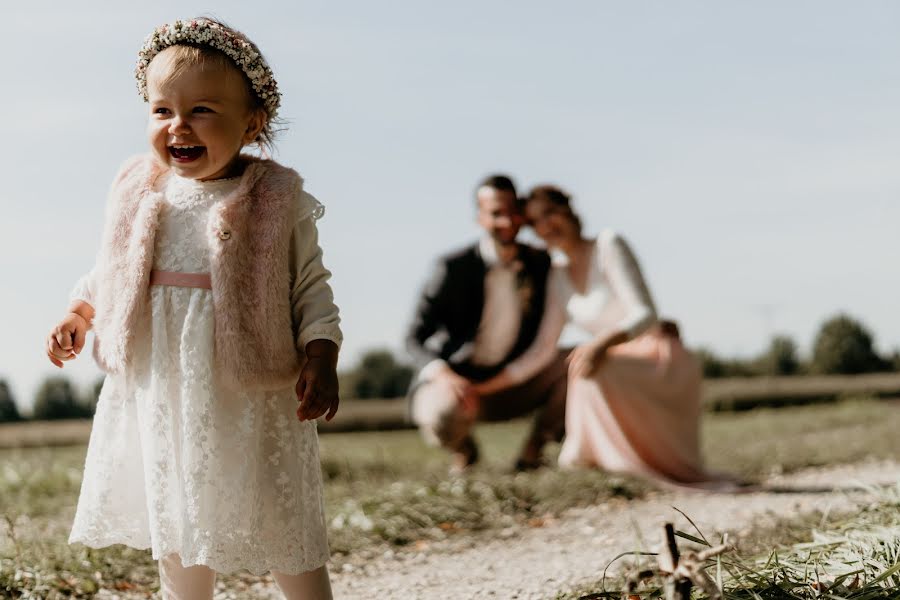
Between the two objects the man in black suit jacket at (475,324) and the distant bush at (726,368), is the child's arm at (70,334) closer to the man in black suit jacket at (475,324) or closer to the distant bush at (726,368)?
the man in black suit jacket at (475,324)

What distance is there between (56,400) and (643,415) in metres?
8.29

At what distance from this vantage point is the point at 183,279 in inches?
112

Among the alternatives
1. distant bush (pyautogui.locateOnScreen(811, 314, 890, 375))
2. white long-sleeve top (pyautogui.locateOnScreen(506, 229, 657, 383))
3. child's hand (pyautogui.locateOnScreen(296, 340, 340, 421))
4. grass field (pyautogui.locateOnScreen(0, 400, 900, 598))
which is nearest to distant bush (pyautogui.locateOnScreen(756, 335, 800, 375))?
distant bush (pyautogui.locateOnScreen(811, 314, 890, 375))

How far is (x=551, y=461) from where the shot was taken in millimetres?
6820

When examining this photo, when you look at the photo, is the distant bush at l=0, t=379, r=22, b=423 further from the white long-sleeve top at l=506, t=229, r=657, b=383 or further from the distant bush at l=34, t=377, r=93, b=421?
the white long-sleeve top at l=506, t=229, r=657, b=383

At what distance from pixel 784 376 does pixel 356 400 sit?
7285mm

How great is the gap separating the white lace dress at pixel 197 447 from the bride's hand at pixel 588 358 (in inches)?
128

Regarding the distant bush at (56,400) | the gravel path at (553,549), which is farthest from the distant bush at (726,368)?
the gravel path at (553,549)

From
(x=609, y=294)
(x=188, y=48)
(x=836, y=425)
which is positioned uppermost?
(x=188, y=48)

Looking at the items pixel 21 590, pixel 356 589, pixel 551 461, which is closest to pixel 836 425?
pixel 551 461

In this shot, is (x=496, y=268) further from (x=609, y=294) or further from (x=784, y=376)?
(x=784, y=376)

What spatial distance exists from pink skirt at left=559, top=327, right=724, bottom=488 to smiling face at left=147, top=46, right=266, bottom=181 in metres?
3.76

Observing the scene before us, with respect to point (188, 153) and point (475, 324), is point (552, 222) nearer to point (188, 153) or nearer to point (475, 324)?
point (475, 324)

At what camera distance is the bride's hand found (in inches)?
234
